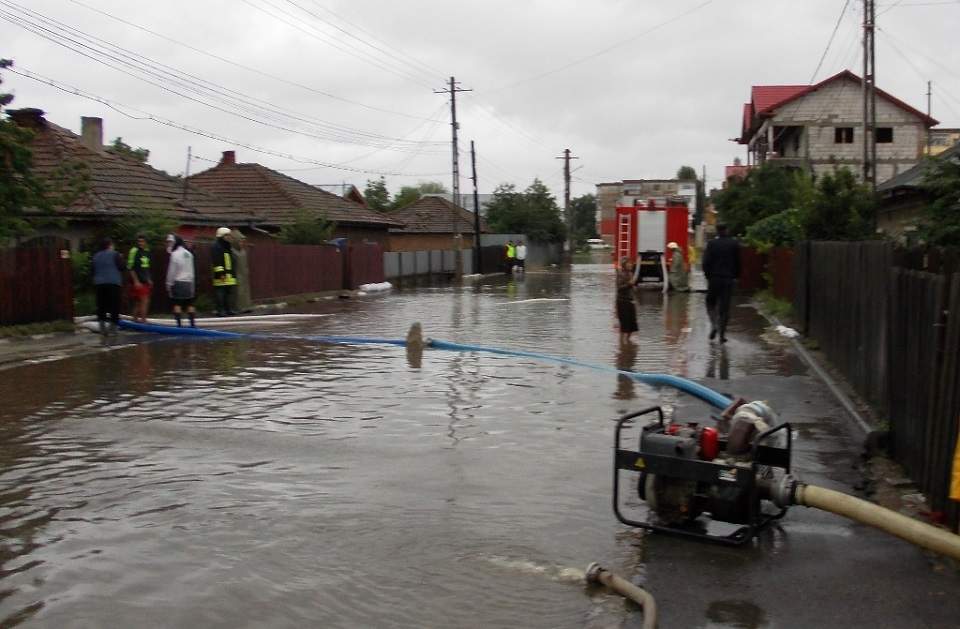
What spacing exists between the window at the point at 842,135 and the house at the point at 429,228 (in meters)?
23.9

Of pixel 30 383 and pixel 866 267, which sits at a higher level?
pixel 866 267

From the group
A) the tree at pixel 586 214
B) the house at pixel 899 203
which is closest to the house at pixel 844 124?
the house at pixel 899 203

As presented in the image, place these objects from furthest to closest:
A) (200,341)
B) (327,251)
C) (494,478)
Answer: (327,251), (200,341), (494,478)

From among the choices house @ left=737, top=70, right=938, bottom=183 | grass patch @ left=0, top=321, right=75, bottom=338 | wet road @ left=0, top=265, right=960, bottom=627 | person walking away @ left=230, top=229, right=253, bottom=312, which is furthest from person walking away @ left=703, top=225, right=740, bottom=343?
house @ left=737, top=70, right=938, bottom=183

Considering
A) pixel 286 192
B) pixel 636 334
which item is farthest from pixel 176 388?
pixel 286 192

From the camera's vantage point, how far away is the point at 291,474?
313 inches

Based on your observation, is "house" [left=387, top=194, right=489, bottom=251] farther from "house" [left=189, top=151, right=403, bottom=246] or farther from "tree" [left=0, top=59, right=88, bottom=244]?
"tree" [left=0, top=59, right=88, bottom=244]

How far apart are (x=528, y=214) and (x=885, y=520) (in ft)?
233

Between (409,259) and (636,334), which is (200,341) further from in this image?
(409,259)

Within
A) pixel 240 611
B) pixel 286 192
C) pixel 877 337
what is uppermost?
pixel 286 192

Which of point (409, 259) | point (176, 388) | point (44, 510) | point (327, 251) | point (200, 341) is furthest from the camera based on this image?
A: point (409, 259)

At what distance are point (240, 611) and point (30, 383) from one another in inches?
336

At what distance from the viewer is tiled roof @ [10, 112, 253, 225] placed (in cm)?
2691

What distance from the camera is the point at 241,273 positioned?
24531mm
